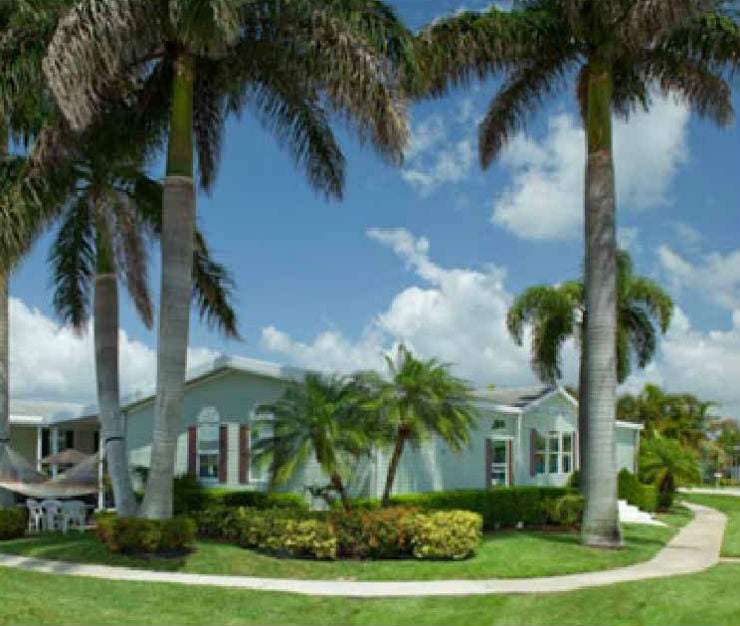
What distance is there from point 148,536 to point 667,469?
66.1 feet

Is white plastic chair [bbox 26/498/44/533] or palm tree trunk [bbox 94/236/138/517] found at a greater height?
palm tree trunk [bbox 94/236/138/517]

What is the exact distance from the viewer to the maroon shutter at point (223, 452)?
21750 millimetres

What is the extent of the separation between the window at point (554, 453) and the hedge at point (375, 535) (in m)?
10.8

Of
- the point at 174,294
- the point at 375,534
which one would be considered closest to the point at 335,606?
the point at 375,534

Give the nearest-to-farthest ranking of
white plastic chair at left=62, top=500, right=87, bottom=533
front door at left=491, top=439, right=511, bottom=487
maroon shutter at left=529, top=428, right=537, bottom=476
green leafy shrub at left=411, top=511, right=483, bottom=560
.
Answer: green leafy shrub at left=411, top=511, right=483, bottom=560, white plastic chair at left=62, top=500, right=87, bottom=533, front door at left=491, top=439, right=511, bottom=487, maroon shutter at left=529, top=428, right=537, bottom=476

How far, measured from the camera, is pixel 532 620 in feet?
36.8

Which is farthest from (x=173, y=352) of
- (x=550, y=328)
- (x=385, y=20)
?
(x=550, y=328)

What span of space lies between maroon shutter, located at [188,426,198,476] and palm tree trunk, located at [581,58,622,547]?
974cm

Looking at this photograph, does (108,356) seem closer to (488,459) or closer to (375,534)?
(375,534)

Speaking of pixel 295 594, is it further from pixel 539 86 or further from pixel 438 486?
pixel 539 86

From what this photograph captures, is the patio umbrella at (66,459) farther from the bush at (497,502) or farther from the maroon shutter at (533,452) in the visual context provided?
the maroon shutter at (533,452)

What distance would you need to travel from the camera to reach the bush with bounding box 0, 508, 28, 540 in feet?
60.7

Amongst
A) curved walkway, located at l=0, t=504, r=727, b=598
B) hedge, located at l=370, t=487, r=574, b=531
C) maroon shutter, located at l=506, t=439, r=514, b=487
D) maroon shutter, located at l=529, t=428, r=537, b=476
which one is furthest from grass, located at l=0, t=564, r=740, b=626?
maroon shutter, located at l=529, t=428, r=537, b=476

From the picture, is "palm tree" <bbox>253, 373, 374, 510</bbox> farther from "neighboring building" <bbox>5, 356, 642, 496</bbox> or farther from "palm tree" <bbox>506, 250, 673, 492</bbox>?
"palm tree" <bbox>506, 250, 673, 492</bbox>
